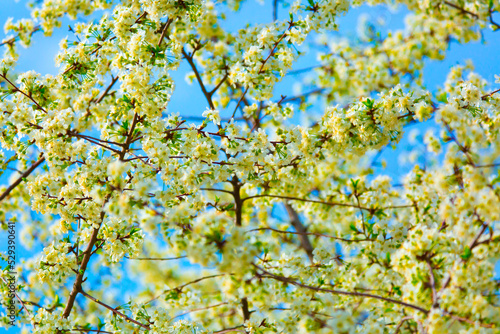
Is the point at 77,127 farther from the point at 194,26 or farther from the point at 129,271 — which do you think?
the point at 129,271

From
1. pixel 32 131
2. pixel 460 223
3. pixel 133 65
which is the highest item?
pixel 133 65

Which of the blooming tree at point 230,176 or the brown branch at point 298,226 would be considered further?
the brown branch at point 298,226

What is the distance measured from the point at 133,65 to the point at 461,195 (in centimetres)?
333

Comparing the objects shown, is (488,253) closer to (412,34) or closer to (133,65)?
(133,65)

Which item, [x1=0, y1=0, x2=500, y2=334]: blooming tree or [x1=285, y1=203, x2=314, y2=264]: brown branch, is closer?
[x1=0, y1=0, x2=500, y2=334]: blooming tree

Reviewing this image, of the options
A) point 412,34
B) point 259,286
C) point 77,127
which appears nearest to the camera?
point 259,286

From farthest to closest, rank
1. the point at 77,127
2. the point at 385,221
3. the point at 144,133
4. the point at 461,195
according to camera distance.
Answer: the point at 385,221, the point at 144,133, the point at 77,127, the point at 461,195

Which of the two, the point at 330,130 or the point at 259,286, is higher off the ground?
the point at 330,130

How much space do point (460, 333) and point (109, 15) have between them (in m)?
4.75

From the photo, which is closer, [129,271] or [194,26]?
[194,26]

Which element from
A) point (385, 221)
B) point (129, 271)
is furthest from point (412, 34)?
point (129, 271)

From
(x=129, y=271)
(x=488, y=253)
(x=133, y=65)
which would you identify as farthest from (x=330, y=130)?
(x=129, y=271)

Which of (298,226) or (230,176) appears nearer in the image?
(230,176)

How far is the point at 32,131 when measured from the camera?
13.9 ft
